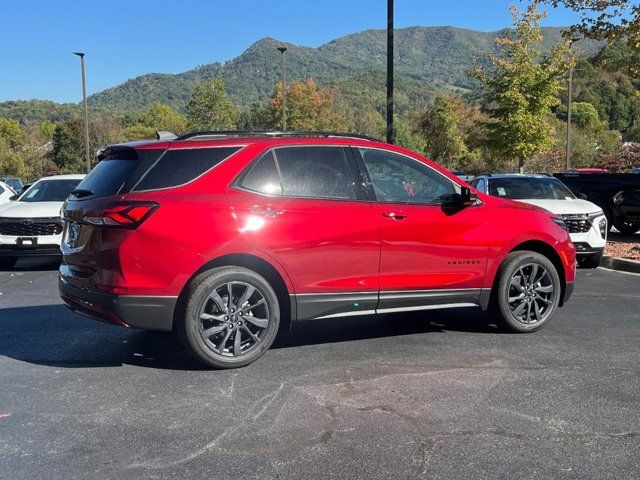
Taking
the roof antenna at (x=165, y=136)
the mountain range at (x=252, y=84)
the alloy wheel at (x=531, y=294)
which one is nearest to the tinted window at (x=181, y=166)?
the roof antenna at (x=165, y=136)

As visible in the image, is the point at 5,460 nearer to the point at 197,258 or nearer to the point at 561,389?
the point at 197,258


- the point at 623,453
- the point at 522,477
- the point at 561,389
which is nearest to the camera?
the point at 522,477

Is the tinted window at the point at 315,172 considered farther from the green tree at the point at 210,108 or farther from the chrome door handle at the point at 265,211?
the green tree at the point at 210,108

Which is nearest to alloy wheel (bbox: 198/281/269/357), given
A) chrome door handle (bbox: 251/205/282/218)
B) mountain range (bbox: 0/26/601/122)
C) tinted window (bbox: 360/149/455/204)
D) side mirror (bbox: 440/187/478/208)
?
chrome door handle (bbox: 251/205/282/218)

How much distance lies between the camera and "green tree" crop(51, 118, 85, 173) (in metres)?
65.2

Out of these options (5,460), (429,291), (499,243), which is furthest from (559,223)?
(5,460)

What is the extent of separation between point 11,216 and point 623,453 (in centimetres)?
975

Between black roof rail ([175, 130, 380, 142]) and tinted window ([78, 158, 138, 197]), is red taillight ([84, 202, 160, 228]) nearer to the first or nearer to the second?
tinted window ([78, 158, 138, 197])

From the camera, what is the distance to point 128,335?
5855 mm

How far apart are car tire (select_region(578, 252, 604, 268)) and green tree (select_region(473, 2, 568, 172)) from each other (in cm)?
1409

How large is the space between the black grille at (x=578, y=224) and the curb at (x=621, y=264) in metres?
Answer: 1.11

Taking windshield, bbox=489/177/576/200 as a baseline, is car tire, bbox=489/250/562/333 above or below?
below

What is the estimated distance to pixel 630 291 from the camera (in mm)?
8211

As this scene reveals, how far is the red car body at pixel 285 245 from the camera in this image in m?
4.49
